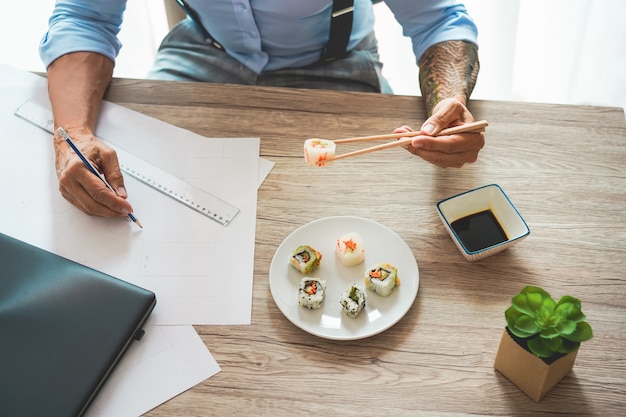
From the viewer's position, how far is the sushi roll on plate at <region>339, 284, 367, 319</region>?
96 cm

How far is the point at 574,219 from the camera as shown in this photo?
111cm

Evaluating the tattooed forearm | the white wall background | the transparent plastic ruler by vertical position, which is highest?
the tattooed forearm

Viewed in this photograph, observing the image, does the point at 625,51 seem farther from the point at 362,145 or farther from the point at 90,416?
the point at 90,416

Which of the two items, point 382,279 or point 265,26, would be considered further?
point 265,26

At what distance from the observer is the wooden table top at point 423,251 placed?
898 millimetres

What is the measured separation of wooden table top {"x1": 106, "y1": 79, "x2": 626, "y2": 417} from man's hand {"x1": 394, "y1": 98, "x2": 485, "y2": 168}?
0.06 meters

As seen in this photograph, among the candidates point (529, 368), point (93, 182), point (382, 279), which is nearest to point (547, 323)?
point (529, 368)

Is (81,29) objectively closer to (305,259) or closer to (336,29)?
(336,29)

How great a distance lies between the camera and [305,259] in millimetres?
1022

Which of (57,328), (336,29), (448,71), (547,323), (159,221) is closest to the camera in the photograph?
(547,323)

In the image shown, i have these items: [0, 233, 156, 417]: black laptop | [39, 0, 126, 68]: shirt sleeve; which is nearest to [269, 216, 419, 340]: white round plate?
[0, 233, 156, 417]: black laptop

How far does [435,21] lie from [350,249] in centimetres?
65

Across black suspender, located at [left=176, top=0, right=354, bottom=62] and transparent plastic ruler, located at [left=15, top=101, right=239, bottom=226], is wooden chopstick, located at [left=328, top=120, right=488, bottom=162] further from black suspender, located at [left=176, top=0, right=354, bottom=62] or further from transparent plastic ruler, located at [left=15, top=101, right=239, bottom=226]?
black suspender, located at [left=176, top=0, right=354, bottom=62]

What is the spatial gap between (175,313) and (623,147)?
38.9 inches
